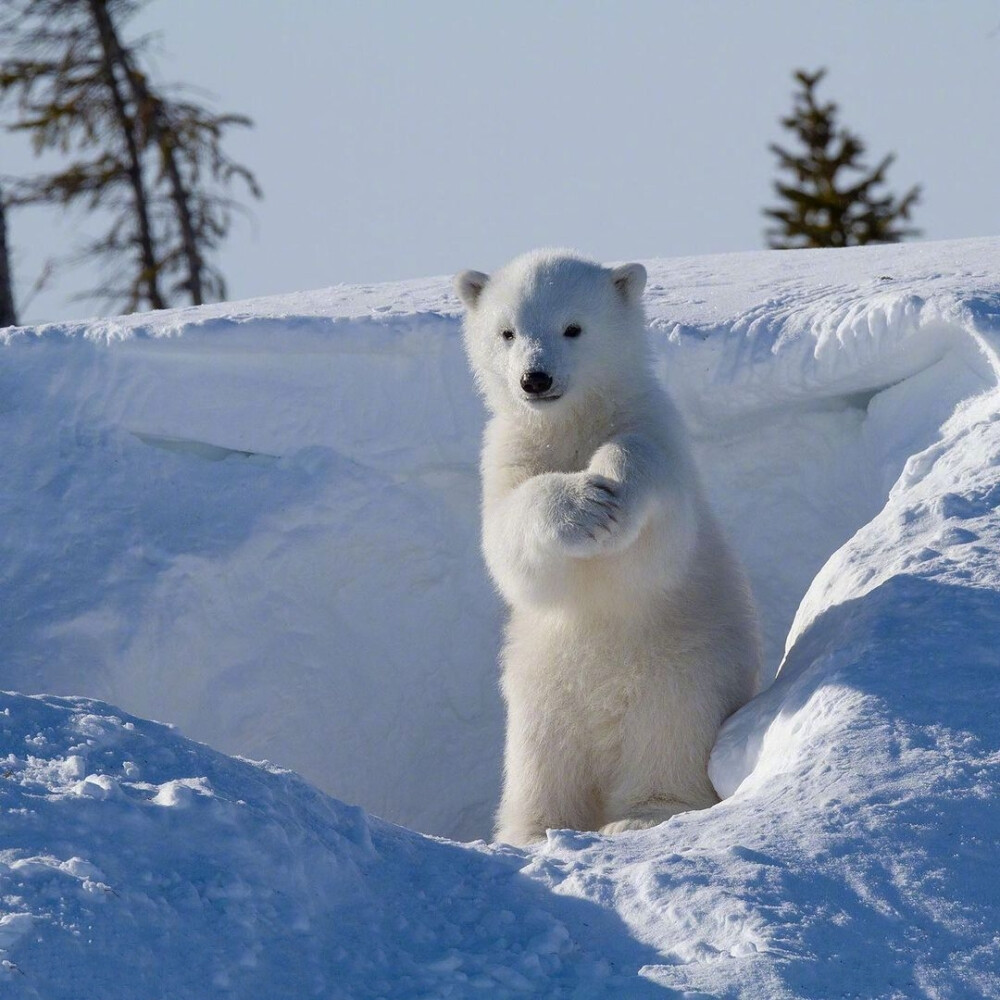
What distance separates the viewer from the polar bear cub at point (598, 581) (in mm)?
4539

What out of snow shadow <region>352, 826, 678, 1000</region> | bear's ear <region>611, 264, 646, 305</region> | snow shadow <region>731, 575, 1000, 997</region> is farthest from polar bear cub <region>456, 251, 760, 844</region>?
snow shadow <region>352, 826, 678, 1000</region>

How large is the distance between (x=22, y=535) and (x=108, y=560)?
1.18 ft

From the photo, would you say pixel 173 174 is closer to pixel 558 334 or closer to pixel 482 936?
pixel 558 334

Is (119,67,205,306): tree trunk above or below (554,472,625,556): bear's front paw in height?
above

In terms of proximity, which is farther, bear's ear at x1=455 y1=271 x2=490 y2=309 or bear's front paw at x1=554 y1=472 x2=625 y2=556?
bear's ear at x1=455 y1=271 x2=490 y2=309

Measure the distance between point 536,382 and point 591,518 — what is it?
52cm

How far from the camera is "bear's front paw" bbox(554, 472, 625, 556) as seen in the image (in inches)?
168

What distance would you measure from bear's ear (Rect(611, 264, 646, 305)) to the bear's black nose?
1.81ft

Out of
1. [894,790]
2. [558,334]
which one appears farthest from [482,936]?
[558,334]

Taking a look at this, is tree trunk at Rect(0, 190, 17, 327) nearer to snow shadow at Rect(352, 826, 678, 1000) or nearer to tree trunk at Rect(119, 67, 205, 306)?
tree trunk at Rect(119, 67, 205, 306)

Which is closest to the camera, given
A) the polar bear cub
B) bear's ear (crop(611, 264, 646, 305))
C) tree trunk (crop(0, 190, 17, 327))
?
the polar bear cub

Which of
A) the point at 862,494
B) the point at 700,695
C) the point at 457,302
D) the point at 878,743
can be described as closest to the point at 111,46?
the point at 457,302

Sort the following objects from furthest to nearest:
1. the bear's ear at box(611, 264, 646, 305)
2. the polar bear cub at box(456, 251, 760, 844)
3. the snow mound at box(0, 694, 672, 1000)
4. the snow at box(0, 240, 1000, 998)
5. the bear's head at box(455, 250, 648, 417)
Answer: the bear's ear at box(611, 264, 646, 305) → the bear's head at box(455, 250, 648, 417) → the polar bear cub at box(456, 251, 760, 844) → the snow at box(0, 240, 1000, 998) → the snow mound at box(0, 694, 672, 1000)

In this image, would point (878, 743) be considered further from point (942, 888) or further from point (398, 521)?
point (398, 521)
